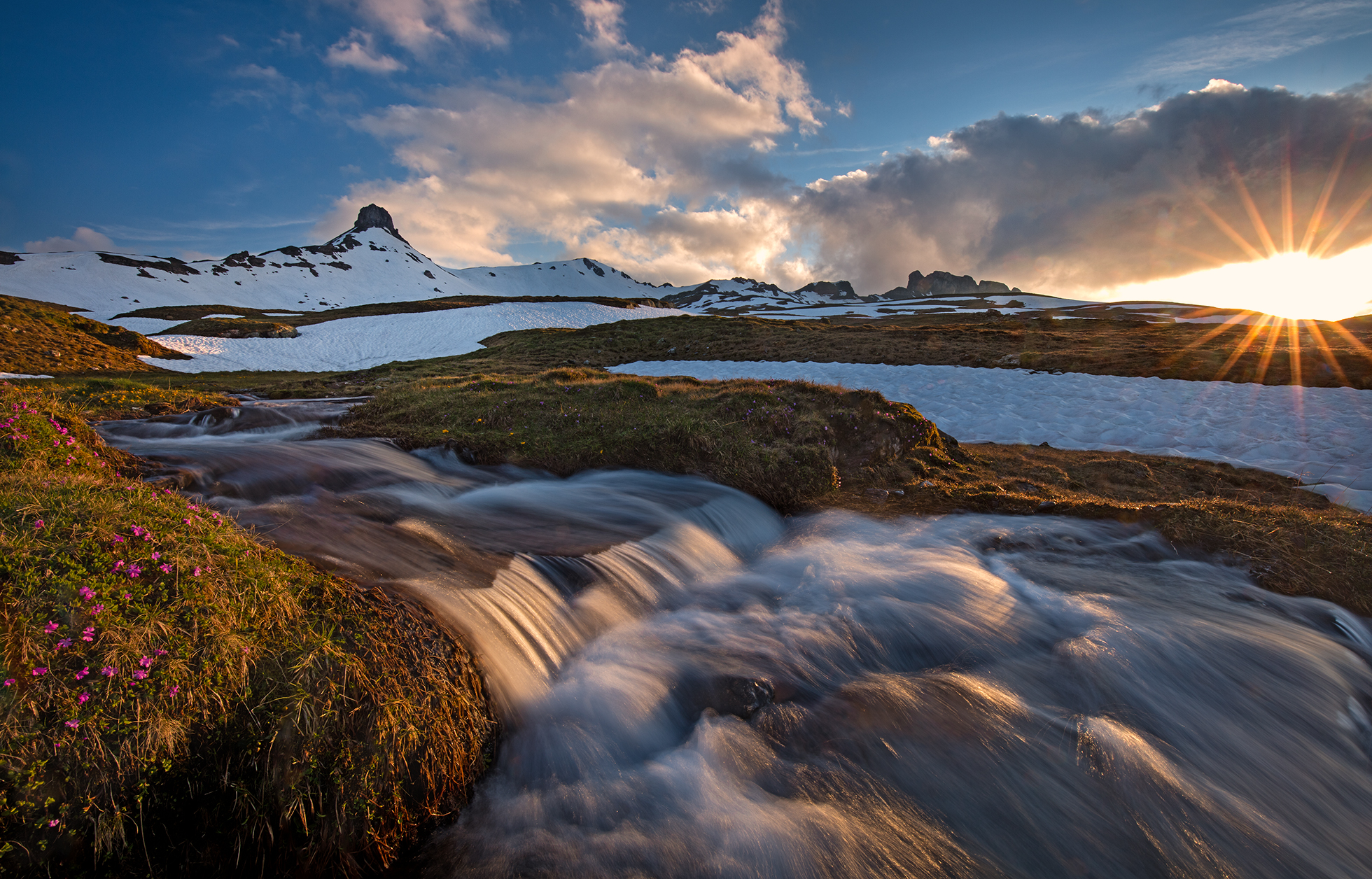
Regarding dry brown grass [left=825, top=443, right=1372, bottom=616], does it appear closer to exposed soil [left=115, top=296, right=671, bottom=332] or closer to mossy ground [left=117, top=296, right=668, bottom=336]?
Result: mossy ground [left=117, top=296, right=668, bottom=336]

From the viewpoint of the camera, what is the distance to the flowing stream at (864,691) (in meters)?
3.89

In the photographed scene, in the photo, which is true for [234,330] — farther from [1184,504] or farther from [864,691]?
[1184,504]

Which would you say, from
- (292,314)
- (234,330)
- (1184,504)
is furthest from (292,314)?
(1184,504)

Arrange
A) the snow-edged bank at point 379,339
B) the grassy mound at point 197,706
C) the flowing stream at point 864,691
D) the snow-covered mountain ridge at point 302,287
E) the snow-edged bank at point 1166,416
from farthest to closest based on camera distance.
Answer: the snow-covered mountain ridge at point 302,287 → the snow-edged bank at point 379,339 → the snow-edged bank at point 1166,416 → the flowing stream at point 864,691 → the grassy mound at point 197,706

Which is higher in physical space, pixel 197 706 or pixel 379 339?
pixel 379 339

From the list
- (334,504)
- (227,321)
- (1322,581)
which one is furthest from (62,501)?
(227,321)

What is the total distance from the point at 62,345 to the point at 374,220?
603 ft

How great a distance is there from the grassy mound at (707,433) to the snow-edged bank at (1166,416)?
18.0ft

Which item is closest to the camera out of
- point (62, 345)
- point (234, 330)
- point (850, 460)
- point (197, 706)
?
point (197, 706)

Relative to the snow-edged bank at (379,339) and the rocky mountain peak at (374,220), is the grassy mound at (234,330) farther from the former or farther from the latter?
the rocky mountain peak at (374,220)

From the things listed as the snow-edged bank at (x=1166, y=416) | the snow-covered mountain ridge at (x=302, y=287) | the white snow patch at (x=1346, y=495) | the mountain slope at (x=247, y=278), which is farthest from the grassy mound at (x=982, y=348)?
the mountain slope at (x=247, y=278)

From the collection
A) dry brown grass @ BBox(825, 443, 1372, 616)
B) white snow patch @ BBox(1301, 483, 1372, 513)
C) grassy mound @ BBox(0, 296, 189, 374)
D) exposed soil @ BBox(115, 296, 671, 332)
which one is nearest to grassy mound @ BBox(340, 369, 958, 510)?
dry brown grass @ BBox(825, 443, 1372, 616)

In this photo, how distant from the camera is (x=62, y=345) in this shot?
26531mm

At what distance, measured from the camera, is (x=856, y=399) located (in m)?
12.0
